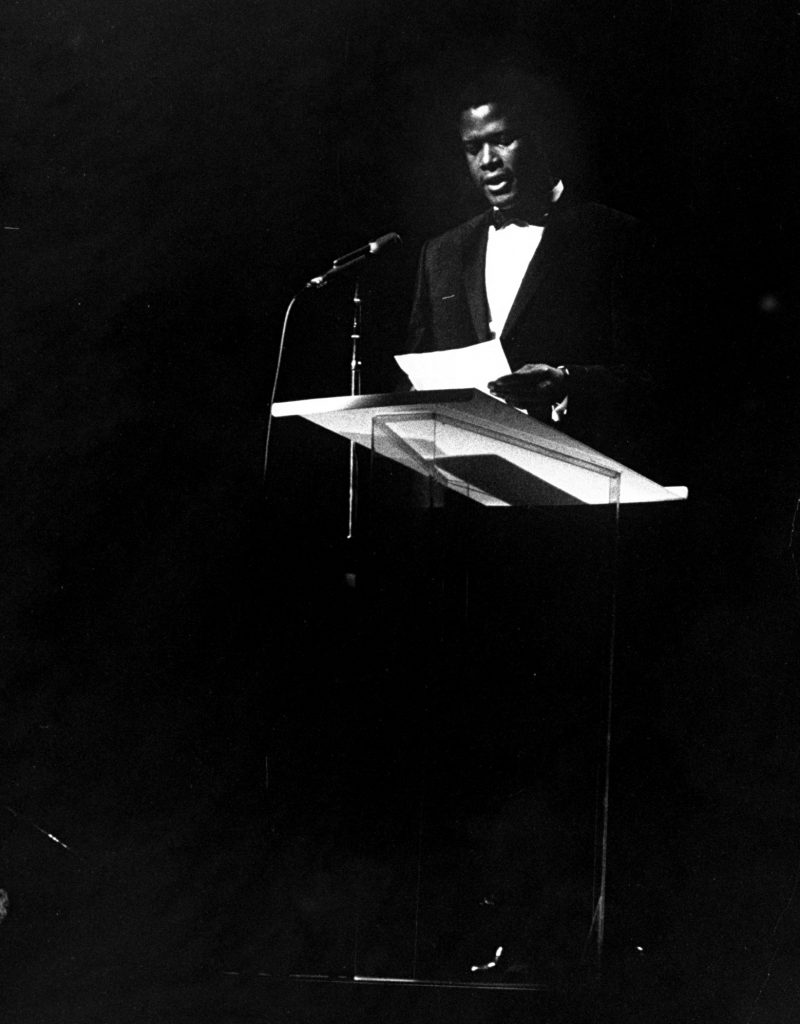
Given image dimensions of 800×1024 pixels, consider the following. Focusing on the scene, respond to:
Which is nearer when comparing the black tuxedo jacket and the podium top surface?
the podium top surface

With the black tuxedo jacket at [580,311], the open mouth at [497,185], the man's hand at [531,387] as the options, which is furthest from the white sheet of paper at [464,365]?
the open mouth at [497,185]

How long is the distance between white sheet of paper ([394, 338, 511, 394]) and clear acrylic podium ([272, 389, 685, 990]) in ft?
0.37

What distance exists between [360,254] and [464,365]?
75 cm

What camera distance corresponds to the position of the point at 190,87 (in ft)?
7.82

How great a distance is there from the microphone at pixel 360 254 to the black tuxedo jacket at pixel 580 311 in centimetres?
9

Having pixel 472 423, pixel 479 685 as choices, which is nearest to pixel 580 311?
pixel 472 423

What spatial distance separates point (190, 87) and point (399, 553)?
135 cm

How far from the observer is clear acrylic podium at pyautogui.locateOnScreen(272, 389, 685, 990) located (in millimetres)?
1605

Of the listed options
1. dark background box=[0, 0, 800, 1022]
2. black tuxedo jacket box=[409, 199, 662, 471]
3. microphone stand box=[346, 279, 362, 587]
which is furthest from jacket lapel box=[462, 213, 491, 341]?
microphone stand box=[346, 279, 362, 587]

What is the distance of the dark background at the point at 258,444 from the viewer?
86.6 inches

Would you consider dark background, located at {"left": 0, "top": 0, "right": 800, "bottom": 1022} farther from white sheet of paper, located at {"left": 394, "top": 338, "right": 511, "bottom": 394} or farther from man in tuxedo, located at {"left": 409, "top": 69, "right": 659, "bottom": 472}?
white sheet of paper, located at {"left": 394, "top": 338, "right": 511, "bottom": 394}

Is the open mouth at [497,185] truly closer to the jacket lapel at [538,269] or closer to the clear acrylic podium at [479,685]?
the jacket lapel at [538,269]

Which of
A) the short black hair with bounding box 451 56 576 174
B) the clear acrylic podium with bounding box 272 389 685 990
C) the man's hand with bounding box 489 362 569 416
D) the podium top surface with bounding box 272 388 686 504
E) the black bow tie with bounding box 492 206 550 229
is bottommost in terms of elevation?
the clear acrylic podium with bounding box 272 389 685 990

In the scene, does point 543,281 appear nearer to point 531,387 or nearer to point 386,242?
point 386,242
